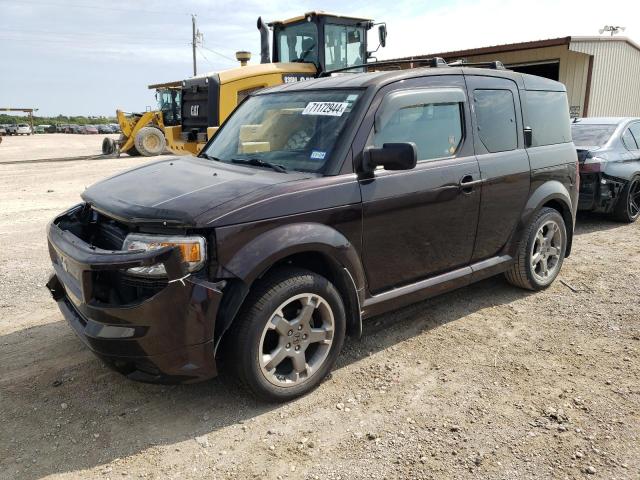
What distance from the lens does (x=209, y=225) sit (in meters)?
2.80

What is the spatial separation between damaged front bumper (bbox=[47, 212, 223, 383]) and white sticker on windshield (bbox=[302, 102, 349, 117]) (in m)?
1.52

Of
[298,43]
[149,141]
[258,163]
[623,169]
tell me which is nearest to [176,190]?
[258,163]

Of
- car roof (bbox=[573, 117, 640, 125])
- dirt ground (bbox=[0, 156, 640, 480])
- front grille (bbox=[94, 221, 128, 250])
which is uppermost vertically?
car roof (bbox=[573, 117, 640, 125])

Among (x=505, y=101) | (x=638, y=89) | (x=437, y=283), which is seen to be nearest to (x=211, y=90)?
(x=505, y=101)

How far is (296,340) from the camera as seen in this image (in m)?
3.22

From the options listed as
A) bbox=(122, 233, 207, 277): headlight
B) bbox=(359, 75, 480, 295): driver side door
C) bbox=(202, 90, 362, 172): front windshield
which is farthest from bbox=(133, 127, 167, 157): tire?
bbox=(122, 233, 207, 277): headlight

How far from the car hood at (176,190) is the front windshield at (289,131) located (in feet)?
0.64

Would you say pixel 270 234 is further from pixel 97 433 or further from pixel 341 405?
pixel 97 433

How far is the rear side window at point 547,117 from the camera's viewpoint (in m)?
4.76

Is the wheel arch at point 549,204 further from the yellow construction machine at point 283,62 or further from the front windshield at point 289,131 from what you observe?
the yellow construction machine at point 283,62

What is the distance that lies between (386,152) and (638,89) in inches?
779

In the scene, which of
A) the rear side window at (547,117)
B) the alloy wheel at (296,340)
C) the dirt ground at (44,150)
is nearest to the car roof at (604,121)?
the rear side window at (547,117)

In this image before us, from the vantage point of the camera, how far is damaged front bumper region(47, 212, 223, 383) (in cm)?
273

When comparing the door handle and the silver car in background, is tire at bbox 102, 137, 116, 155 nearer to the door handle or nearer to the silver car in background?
the silver car in background
